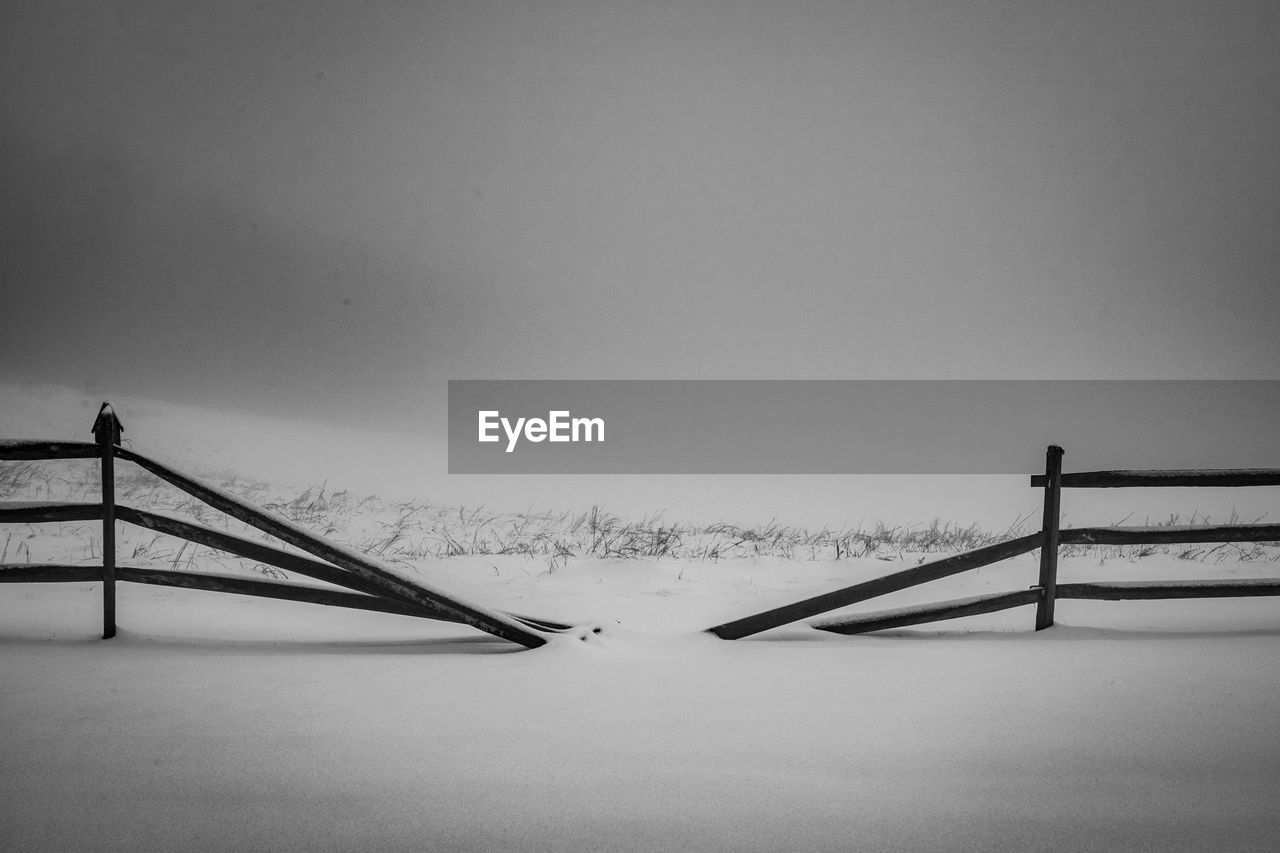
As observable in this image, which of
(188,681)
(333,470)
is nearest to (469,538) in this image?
(188,681)

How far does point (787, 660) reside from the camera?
15.1ft

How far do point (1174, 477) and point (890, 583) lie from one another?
76.7 inches

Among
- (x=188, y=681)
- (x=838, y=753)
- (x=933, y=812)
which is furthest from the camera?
(x=188, y=681)

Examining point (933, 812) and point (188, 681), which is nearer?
point (933, 812)

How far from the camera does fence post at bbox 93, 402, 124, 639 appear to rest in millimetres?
4664

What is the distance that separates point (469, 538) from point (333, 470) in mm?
12647

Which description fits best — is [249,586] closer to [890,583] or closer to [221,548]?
[221,548]

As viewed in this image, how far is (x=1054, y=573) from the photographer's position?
200 inches

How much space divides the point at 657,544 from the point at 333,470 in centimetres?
1451

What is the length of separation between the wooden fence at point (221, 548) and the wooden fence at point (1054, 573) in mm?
2157

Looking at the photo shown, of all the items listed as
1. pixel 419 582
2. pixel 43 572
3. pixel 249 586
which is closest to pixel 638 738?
pixel 419 582

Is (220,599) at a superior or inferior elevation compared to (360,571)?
inferior

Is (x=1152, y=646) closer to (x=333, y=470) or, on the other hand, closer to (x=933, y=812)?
(x=933, y=812)

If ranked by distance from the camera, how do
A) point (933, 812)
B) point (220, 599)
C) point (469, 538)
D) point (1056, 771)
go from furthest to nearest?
point (469, 538) < point (220, 599) < point (1056, 771) < point (933, 812)
